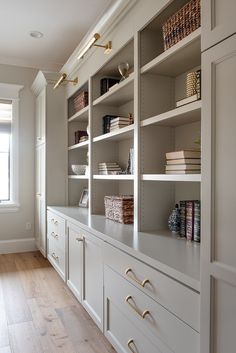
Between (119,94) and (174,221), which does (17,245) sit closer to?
(119,94)

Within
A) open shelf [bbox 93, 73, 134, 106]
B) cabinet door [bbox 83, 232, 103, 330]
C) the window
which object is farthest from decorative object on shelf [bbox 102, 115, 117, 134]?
the window

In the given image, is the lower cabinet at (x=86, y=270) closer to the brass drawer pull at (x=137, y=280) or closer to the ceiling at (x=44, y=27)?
the brass drawer pull at (x=137, y=280)

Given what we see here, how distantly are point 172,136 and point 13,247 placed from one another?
3148 mm

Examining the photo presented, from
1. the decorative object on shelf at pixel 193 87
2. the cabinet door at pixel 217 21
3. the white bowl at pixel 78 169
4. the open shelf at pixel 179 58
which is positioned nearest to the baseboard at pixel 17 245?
the white bowl at pixel 78 169

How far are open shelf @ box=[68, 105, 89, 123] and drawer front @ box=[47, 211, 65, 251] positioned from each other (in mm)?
1168

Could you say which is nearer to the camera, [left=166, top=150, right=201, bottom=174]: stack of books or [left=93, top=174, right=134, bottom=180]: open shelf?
[left=166, top=150, right=201, bottom=174]: stack of books

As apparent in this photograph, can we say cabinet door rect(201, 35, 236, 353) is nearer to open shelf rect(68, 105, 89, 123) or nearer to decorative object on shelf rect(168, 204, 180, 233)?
decorative object on shelf rect(168, 204, 180, 233)

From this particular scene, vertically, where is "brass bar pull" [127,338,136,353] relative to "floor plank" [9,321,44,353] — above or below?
above

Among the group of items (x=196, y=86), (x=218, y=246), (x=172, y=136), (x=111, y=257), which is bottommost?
(x=111, y=257)

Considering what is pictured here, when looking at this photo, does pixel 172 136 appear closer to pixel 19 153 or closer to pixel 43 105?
pixel 43 105

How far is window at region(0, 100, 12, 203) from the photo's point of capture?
4.43m

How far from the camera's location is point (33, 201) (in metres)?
4.60

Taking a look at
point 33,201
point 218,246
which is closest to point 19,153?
point 33,201

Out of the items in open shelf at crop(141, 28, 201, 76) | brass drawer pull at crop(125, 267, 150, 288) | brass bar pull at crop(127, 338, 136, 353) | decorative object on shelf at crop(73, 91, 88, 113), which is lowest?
brass bar pull at crop(127, 338, 136, 353)
